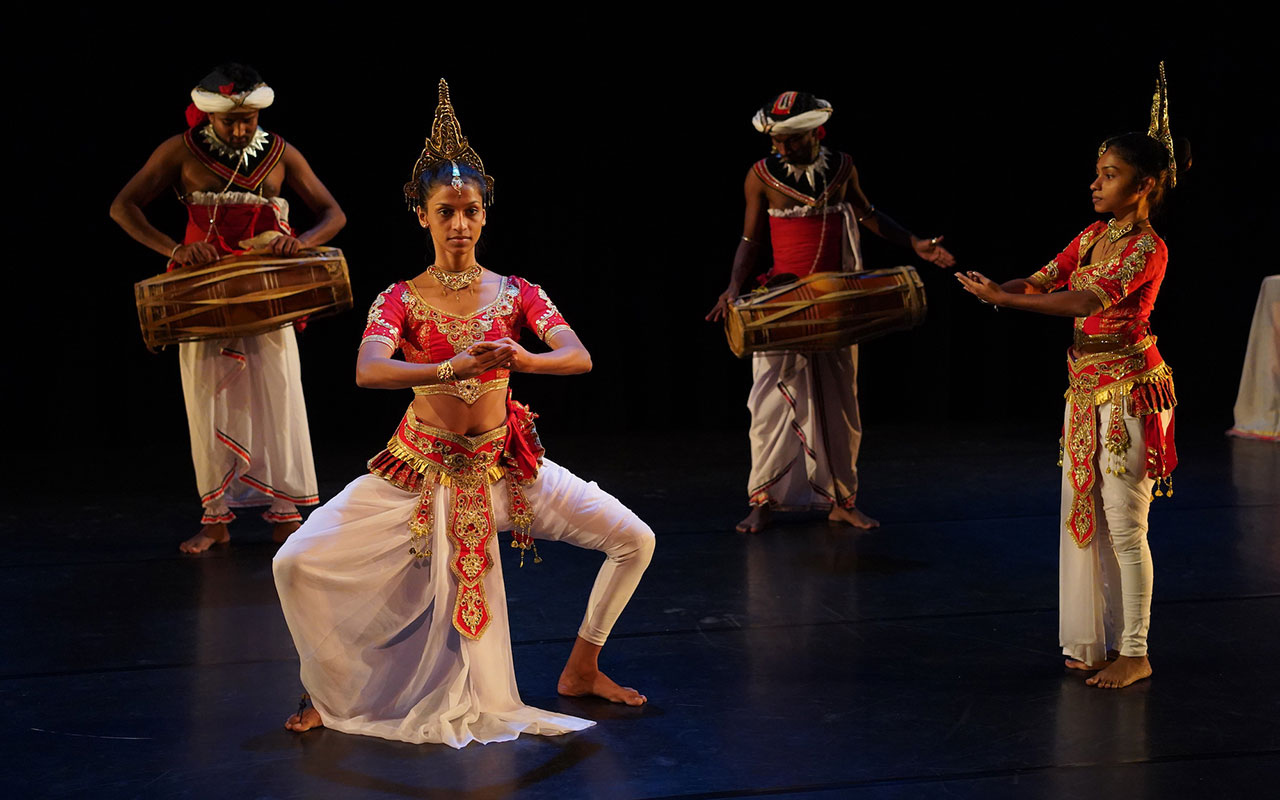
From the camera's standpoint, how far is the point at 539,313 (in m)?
3.20

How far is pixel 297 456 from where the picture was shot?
16.0 ft

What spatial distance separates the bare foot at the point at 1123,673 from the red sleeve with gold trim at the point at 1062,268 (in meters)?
0.97

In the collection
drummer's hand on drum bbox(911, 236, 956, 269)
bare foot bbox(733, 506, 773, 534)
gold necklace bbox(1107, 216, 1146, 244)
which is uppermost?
gold necklace bbox(1107, 216, 1146, 244)

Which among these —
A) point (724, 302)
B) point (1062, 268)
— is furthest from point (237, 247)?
point (1062, 268)

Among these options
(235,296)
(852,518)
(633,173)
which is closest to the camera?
(235,296)

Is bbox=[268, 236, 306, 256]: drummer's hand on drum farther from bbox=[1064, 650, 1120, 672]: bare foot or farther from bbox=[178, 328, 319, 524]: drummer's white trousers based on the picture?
bbox=[1064, 650, 1120, 672]: bare foot

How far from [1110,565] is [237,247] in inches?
118

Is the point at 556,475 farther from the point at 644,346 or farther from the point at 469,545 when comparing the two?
the point at 644,346

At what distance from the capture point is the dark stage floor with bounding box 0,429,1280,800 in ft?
9.31

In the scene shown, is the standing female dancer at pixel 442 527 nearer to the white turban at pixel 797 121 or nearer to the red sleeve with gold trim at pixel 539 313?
the red sleeve with gold trim at pixel 539 313

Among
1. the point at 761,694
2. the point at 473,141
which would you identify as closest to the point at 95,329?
the point at 473,141

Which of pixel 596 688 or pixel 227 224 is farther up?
pixel 227 224

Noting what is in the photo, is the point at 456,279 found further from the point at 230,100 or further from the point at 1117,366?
the point at 230,100

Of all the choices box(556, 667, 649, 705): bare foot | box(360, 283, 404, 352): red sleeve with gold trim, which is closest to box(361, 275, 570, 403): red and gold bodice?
box(360, 283, 404, 352): red sleeve with gold trim
